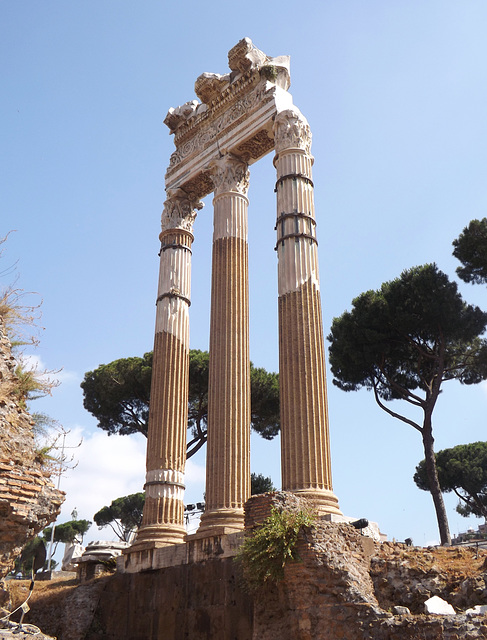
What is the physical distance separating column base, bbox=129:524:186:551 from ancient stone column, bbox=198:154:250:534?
67.7 inches

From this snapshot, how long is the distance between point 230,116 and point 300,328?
737 centimetres

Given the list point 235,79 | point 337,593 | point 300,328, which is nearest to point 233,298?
point 300,328

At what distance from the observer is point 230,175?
16734 mm

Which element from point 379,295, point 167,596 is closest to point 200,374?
point 379,295

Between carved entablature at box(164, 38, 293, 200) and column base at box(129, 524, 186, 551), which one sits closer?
column base at box(129, 524, 186, 551)

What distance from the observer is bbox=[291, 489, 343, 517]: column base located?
11.1 m

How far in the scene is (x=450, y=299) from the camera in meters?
21.4

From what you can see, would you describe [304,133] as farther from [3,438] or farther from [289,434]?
[3,438]

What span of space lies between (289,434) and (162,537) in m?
4.35

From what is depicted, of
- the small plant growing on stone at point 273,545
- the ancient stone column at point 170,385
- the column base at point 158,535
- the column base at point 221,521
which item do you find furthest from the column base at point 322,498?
the ancient stone column at point 170,385

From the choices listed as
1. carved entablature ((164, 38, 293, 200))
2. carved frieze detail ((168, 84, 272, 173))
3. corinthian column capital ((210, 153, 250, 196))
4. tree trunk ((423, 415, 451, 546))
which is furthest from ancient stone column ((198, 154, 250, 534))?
tree trunk ((423, 415, 451, 546))

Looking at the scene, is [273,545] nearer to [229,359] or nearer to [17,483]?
[17,483]

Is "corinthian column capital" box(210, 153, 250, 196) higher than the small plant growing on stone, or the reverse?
"corinthian column capital" box(210, 153, 250, 196)

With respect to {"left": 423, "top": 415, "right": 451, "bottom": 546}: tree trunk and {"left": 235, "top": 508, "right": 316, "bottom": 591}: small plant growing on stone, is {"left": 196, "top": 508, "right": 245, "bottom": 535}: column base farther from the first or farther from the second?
{"left": 423, "top": 415, "right": 451, "bottom": 546}: tree trunk
